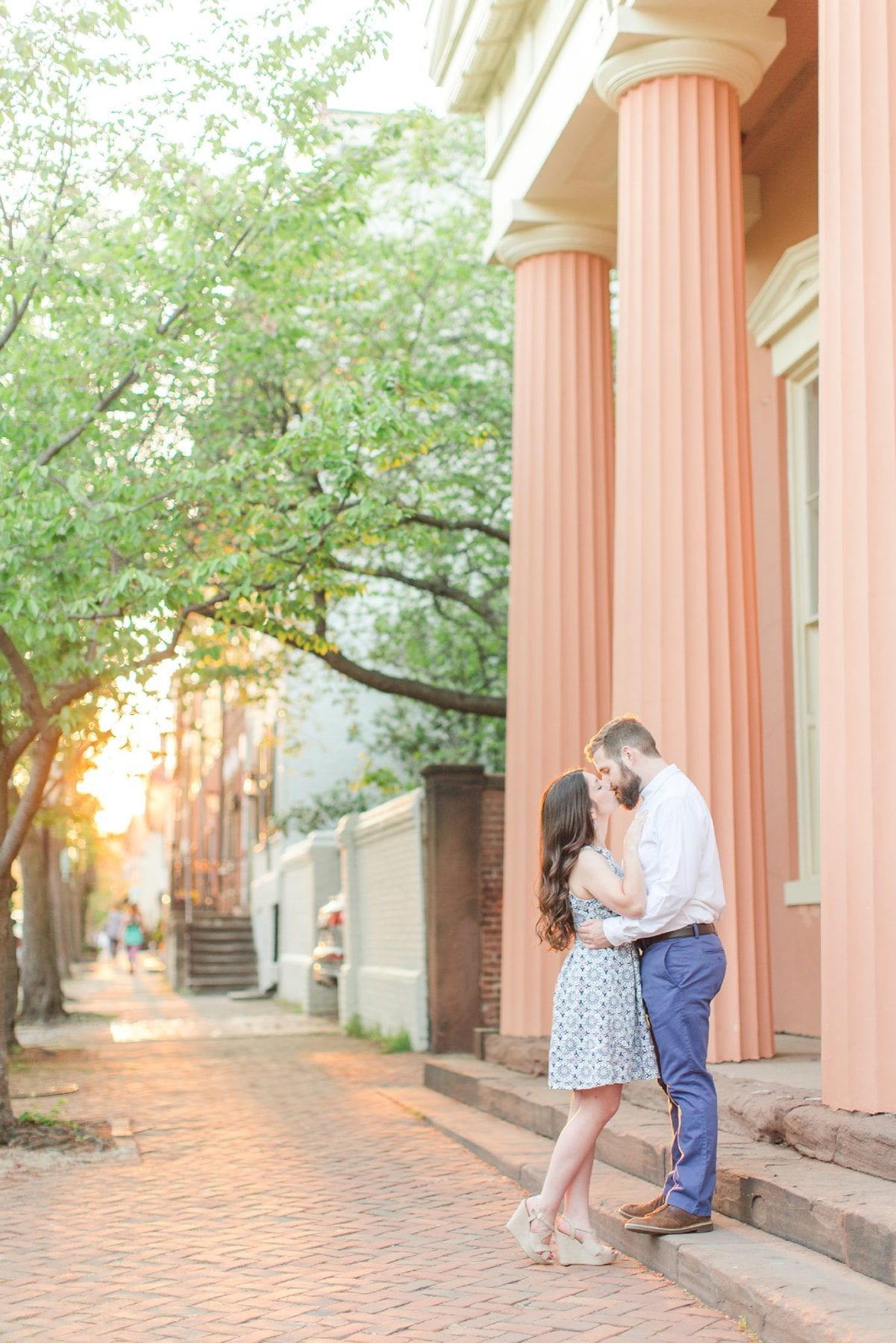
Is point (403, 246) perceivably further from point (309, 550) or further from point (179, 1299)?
point (179, 1299)

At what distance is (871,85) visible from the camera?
6066mm

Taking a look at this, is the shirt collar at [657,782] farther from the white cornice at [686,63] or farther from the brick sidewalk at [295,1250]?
the white cornice at [686,63]

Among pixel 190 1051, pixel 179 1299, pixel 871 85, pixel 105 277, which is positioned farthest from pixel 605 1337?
pixel 190 1051

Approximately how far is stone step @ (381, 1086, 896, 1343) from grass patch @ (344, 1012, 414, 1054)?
8042 millimetres

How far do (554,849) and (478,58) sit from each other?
8473mm

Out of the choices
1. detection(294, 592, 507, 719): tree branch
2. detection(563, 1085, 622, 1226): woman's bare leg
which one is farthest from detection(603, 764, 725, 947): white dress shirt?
detection(294, 592, 507, 719): tree branch

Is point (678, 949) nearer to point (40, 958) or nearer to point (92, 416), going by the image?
point (92, 416)

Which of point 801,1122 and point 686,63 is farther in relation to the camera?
point 686,63

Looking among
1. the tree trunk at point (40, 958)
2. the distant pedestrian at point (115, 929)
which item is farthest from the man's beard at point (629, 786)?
the distant pedestrian at point (115, 929)

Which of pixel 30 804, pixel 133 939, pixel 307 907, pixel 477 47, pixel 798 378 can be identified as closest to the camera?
pixel 30 804

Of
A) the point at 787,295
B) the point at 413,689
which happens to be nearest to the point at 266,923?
the point at 413,689

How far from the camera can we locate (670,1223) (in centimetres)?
534

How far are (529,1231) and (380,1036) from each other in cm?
1125

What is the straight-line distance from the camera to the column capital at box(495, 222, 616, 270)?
36.6ft
